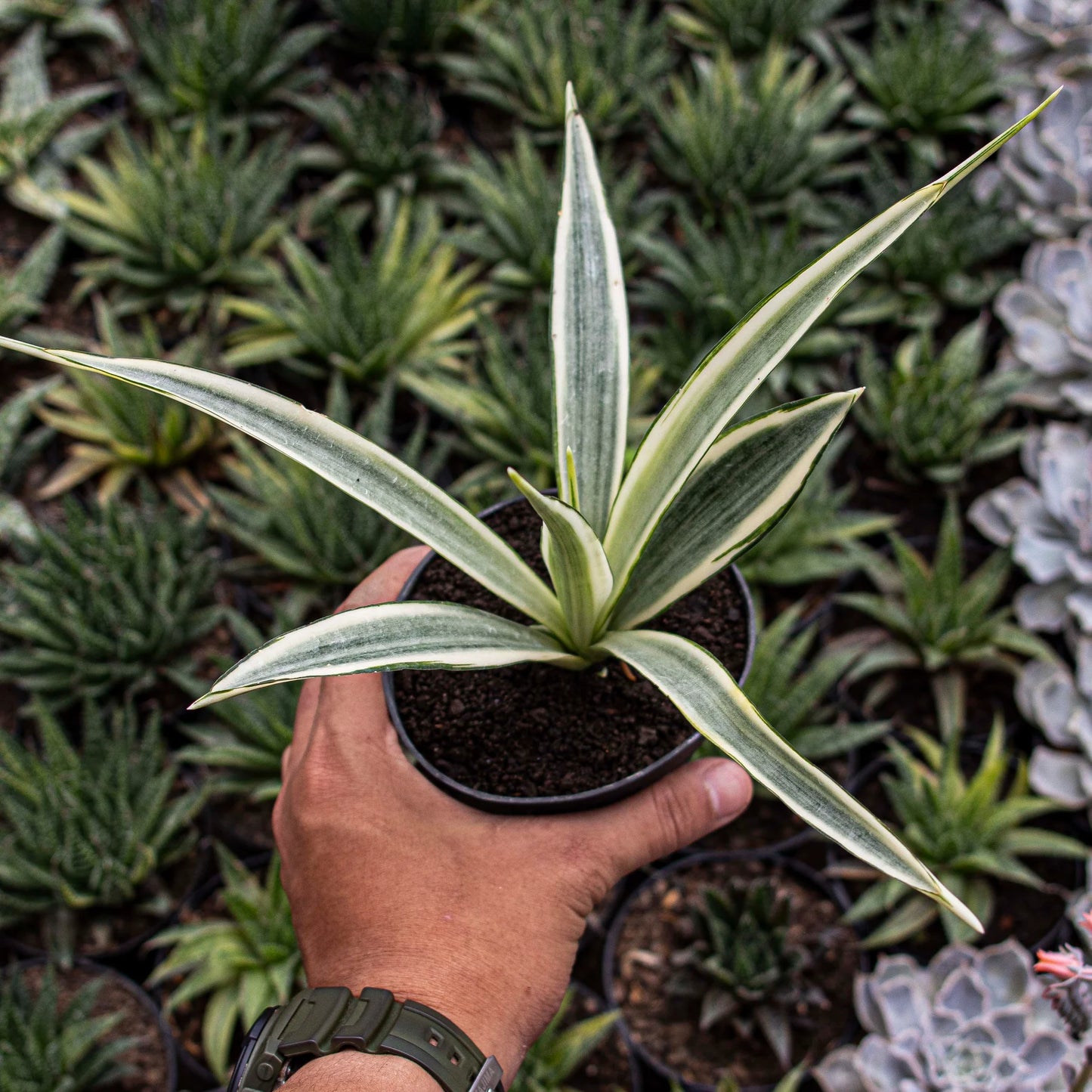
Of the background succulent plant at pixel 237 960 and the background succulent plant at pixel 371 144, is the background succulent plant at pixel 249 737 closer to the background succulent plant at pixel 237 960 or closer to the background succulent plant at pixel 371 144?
the background succulent plant at pixel 237 960

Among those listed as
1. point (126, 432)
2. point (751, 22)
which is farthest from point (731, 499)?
point (751, 22)

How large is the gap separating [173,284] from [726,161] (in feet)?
3.77

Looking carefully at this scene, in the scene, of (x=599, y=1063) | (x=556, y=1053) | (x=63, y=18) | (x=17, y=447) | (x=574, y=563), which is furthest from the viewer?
(x=63, y=18)

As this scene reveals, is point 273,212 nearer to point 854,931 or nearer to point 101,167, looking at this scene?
point 101,167

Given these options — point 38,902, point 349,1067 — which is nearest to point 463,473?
point 38,902

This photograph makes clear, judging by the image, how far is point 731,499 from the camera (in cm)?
78

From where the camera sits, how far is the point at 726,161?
6.56 ft

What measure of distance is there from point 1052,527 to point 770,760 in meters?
1.33

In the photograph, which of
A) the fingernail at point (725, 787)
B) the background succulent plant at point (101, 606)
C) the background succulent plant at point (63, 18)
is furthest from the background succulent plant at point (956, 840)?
the background succulent plant at point (63, 18)

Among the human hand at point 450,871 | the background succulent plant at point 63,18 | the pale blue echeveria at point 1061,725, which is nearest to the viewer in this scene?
the human hand at point 450,871

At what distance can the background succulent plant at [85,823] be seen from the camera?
1449 millimetres

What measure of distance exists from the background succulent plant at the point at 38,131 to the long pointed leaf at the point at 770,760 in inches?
77.0

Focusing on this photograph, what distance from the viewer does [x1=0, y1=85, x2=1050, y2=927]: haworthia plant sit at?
623mm

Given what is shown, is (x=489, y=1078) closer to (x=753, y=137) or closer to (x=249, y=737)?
(x=249, y=737)
